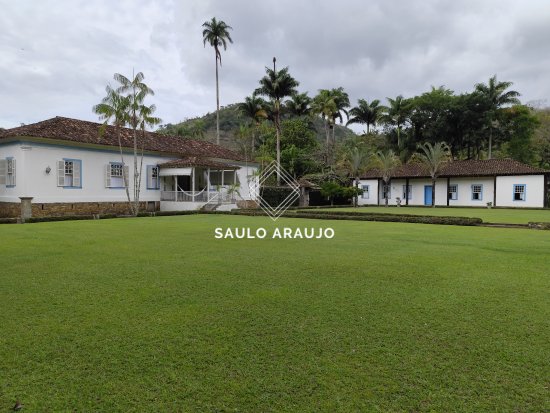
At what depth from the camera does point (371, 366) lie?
2883mm

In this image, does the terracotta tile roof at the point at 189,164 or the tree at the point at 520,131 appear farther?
the tree at the point at 520,131

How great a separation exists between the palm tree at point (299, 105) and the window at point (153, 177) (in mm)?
17515

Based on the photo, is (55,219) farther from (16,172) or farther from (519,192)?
(519,192)

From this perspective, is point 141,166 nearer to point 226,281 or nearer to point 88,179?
point 88,179

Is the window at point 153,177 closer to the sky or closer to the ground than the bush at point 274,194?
closer to the sky

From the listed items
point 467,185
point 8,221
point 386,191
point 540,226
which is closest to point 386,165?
point 386,191

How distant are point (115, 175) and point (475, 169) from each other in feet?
85.6

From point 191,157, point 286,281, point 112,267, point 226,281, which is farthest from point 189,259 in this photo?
point 191,157

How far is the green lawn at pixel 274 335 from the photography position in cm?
251

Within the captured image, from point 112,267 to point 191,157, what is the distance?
64.7ft

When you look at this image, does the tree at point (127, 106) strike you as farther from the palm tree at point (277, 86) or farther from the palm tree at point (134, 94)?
the palm tree at point (277, 86)

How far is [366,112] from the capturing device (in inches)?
1703

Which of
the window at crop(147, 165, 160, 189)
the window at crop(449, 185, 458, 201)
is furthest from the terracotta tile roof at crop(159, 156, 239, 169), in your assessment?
the window at crop(449, 185, 458, 201)

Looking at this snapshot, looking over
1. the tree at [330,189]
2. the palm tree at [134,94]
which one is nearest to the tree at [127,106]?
the palm tree at [134,94]
